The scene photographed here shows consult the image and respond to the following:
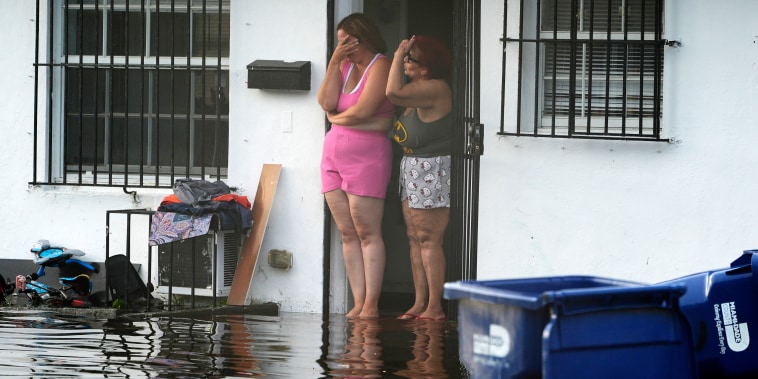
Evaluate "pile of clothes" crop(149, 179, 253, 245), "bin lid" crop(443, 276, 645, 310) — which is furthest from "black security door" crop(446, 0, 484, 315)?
"bin lid" crop(443, 276, 645, 310)

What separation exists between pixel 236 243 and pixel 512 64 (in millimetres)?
2757

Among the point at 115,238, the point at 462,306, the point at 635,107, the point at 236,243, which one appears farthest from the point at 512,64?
the point at 462,306

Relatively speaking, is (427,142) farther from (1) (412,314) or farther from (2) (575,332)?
(2) (575,332)

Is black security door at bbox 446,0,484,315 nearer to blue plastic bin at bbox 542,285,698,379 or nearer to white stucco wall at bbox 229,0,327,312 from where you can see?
white stucco wall at bbox 229,0,327,312

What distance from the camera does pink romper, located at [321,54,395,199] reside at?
11.2m

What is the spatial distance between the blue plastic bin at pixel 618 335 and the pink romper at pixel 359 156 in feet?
17.8

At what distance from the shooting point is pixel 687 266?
1075 centimetres

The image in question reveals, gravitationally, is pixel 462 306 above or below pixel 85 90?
below

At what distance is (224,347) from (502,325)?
3988mm

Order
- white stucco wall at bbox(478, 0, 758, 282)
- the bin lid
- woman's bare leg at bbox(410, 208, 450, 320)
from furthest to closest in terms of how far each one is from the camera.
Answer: woman's bare leg at bbox(410, 208, 450, 320)
white stucco wall at bbox(478, 0, 758, 282)
the bin lid

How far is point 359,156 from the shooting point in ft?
36.9

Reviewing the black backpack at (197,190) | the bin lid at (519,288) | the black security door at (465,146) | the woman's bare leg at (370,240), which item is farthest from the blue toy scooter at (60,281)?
the bin lid at (519,288)

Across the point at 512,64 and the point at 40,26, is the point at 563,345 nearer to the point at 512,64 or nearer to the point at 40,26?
the point at 512,64

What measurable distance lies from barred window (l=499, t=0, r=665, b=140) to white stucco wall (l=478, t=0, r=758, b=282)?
117mm
